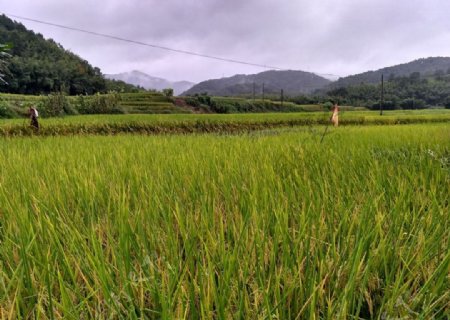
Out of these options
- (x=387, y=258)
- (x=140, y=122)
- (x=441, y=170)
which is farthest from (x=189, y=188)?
(x=140, y=122)

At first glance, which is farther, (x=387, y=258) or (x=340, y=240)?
(x=340, y=240)

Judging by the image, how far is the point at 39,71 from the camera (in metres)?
40.8

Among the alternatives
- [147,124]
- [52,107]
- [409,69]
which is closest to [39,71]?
[52,107]

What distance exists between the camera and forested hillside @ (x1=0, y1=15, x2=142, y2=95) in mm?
38281

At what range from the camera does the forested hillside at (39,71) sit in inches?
1507

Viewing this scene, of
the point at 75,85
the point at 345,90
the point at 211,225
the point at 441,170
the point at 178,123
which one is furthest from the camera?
the point at 345,90

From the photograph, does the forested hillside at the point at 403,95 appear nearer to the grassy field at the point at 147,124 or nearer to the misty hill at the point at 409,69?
the grassy field at the point at 147,124

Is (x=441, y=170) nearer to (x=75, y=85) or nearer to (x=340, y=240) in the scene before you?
(x=340, y=240)

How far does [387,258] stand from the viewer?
740mm

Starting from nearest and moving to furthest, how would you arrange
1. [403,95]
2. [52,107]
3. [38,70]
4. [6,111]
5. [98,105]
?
[6,111]
[52,107]
[98,105]
[38,70]
[403,95]

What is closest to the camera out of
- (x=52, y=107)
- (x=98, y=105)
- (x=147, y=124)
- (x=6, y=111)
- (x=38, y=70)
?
(x=147, y=124)

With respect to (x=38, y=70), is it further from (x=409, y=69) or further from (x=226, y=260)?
(x=409, y=69)

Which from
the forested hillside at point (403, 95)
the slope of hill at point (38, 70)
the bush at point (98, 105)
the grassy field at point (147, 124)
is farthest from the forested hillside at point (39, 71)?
the forested hillside at point (403, 95)

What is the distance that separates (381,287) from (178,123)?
10.0 m
